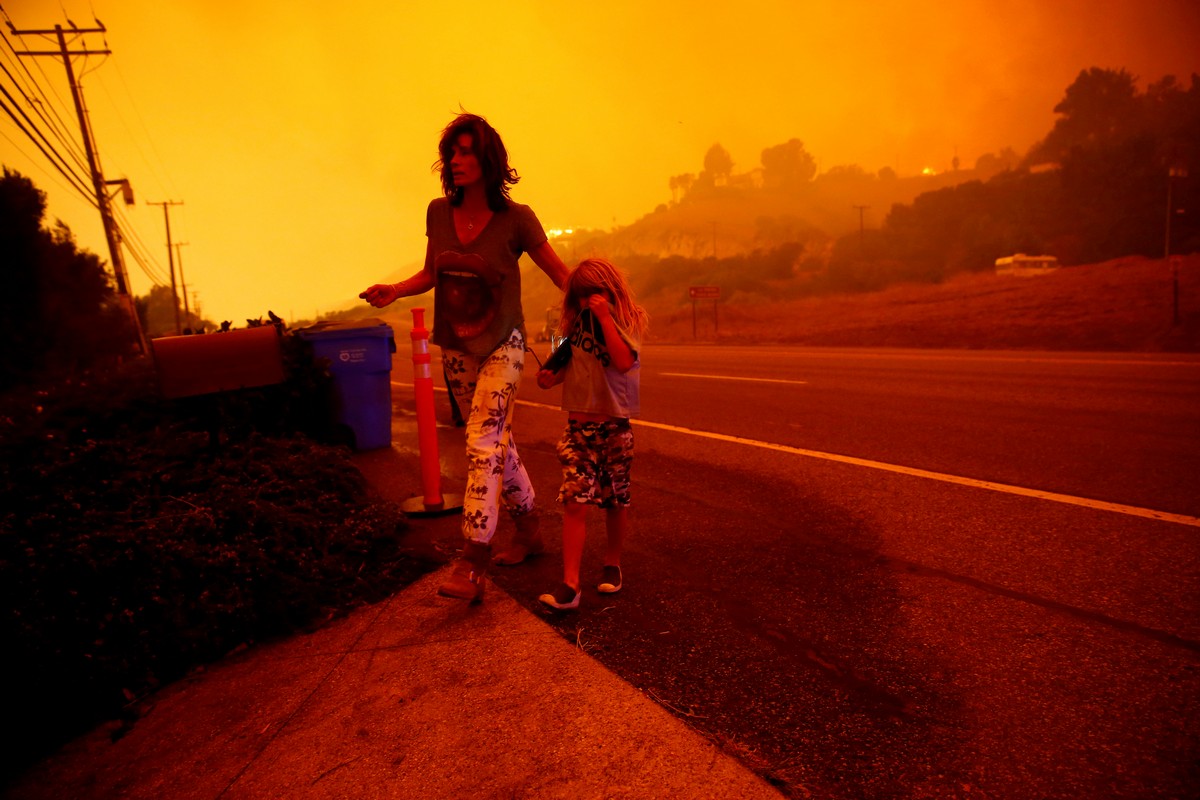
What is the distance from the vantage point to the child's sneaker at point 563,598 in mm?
3295

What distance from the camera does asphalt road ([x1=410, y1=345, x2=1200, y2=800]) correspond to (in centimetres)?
223

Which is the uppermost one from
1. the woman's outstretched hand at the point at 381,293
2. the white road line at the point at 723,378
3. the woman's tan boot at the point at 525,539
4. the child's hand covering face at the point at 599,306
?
the woman's outstretched hand at the point at 381,293

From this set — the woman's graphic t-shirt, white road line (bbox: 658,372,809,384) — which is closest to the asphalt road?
the woman's graphic t-shirt

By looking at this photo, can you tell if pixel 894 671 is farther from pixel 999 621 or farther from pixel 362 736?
pixel 362 736

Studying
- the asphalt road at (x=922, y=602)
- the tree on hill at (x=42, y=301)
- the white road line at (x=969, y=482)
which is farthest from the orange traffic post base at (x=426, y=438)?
the tree on hill at (x=42, y=301)

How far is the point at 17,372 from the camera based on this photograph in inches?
888

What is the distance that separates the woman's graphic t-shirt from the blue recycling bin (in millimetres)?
3848

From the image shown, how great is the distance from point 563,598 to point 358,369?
15.8ft

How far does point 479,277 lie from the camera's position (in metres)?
3.55

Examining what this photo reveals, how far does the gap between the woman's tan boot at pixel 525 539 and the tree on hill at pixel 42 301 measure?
2381cm

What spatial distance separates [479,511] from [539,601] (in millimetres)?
515

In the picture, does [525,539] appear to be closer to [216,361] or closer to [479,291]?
[479,291]

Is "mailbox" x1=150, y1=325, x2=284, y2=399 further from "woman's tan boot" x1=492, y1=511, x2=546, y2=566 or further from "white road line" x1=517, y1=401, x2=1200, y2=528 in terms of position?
"white road line" x1=517, y1=401, x2=1200, y2=528

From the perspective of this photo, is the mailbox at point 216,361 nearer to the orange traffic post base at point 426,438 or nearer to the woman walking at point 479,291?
the orange traffic post base at point 426,438
